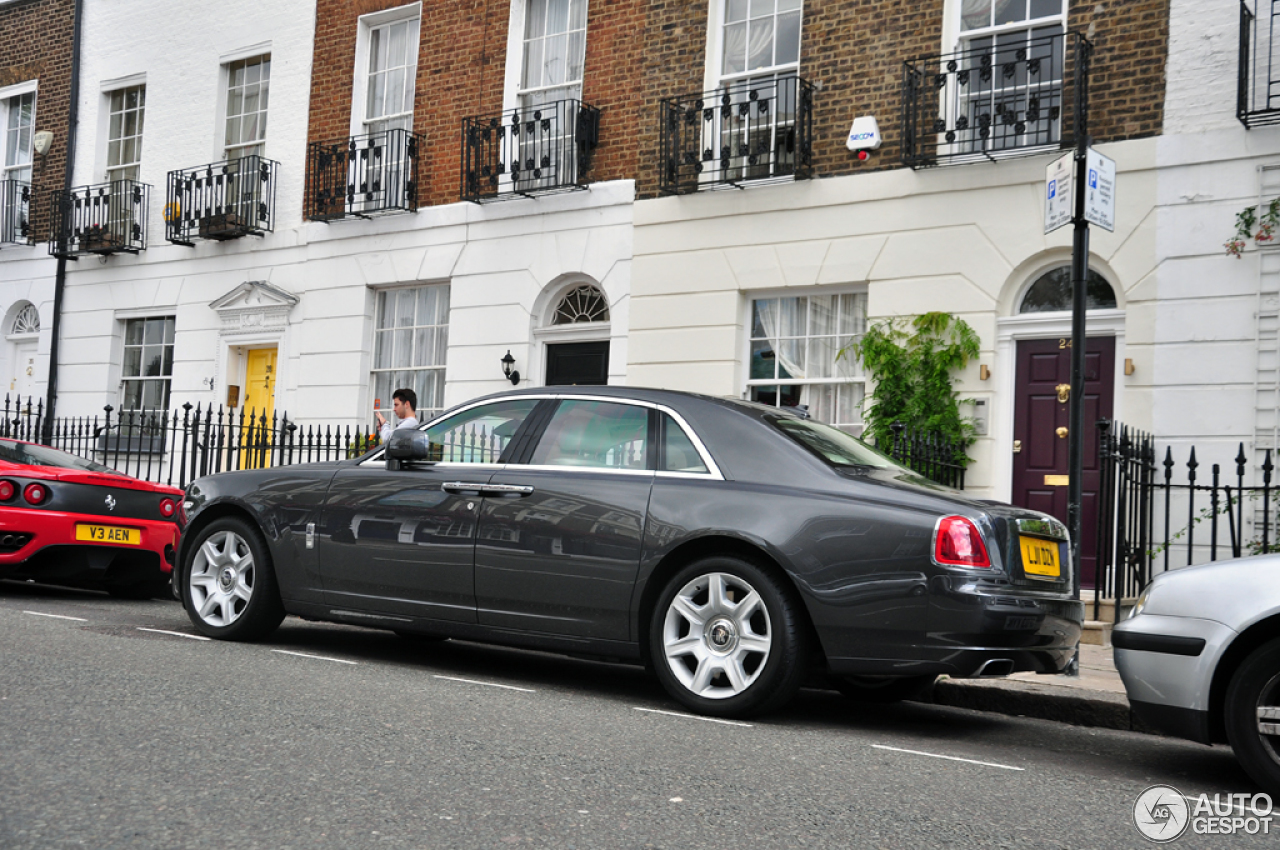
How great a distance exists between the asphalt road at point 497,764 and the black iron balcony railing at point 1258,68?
6457 mm

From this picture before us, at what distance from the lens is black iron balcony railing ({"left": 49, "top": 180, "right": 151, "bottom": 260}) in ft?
61.6

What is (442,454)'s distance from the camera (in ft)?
22.7

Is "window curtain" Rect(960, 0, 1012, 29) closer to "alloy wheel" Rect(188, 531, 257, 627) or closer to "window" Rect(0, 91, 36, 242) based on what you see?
"alloy wheel" Rect(188, 531, 257, 627)

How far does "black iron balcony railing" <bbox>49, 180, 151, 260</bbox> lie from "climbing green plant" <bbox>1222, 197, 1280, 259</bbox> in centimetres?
1497

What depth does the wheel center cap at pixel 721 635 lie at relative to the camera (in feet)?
18.7

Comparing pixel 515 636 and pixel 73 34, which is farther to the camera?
pixel 73 34

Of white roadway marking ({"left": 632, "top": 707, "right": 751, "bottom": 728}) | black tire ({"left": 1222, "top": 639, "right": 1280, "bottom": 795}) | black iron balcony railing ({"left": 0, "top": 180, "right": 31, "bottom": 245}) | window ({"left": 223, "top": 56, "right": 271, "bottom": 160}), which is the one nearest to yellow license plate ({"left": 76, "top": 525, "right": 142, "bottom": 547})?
white roadway marking ({"left": 632, "top": 707, "right": 751, "bottom": 728})

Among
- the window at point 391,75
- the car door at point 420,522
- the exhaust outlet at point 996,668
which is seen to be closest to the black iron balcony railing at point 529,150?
the window at point 391,75

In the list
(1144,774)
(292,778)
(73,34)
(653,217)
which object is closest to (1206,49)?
(653,217)

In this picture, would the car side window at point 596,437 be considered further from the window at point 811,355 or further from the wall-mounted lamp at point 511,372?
the wall-mounted lamp at point 511,372

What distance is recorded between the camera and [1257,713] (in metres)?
4.59

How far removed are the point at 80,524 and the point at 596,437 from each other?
16.6ft

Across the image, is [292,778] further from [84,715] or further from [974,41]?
[974,41]

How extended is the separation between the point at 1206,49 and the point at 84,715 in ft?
33.4
